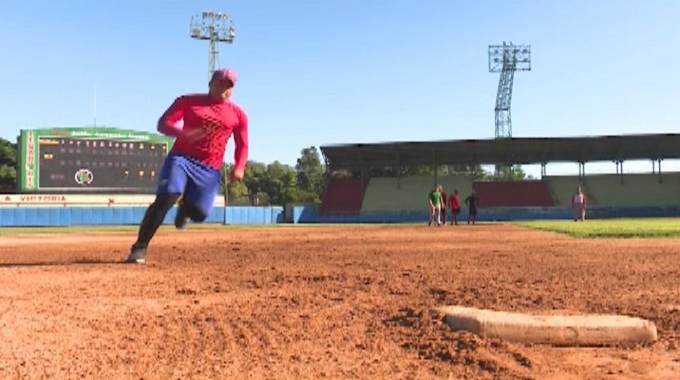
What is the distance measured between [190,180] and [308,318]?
3.48 metres

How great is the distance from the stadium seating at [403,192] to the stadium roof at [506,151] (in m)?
1.75

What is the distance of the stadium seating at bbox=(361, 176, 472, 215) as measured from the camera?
48906 mm

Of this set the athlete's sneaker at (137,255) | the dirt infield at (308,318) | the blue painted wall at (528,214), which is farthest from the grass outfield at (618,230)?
the blue painted wall at (528,214)

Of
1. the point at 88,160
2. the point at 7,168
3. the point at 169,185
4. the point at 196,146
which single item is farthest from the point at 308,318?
the point at 7,168

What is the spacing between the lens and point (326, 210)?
5053cm

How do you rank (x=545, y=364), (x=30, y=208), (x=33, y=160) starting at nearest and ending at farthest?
1. (x=545, y=364)
2. (x=33, y=160)
3. (x=30, y=208)

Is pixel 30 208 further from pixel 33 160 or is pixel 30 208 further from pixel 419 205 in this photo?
pixel 419 205

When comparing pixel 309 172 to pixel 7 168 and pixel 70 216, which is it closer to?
pixel 7 168

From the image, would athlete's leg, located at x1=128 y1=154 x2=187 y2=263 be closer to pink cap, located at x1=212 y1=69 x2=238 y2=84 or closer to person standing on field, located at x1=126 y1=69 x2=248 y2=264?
person standing on field, located at x1=126 y1=69 x2=248 y2=264

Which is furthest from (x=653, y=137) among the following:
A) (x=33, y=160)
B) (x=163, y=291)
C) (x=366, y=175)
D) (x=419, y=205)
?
(x=163, y=291)

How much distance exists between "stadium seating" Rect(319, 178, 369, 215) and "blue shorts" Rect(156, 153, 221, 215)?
42.4m

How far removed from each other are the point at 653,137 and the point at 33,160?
150ft

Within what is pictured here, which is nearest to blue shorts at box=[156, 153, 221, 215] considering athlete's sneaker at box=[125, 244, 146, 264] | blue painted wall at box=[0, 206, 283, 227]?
athlete's sneaker at box=[125, 244, 146, 264]

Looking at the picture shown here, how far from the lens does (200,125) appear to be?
663cm
